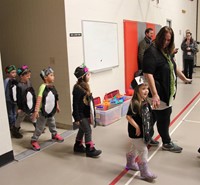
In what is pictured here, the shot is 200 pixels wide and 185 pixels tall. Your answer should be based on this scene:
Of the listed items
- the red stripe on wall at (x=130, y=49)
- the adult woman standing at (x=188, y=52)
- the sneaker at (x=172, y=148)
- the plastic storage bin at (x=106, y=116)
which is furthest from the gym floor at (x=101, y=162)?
the adult woman standing at (x=188, y=52)

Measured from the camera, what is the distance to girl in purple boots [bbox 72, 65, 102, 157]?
2863 mm

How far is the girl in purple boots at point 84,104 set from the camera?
2863 millimetres

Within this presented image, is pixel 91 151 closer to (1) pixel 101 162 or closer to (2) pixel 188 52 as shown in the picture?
(1) pixel 101 162

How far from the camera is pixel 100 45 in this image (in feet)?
14.8

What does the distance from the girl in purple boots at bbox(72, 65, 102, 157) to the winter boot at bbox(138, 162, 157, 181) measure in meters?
0.67

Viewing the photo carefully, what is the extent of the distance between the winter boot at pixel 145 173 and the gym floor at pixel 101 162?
48mm

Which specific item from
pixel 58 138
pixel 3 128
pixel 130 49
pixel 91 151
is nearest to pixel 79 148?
pixel 91 151

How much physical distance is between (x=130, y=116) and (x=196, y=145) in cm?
130

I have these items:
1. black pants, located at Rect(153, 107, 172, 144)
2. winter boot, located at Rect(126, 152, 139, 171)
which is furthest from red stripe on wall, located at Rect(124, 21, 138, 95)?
winter boot, located at Rect(126, 152, 139, 171)

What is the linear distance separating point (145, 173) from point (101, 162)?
1.94ft

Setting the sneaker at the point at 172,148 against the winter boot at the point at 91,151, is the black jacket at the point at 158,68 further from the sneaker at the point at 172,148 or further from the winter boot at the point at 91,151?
the winter boot at the point at 91,151

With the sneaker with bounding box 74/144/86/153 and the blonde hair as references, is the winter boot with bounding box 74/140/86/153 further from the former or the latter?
the blonde hair

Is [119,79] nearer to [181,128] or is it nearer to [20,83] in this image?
[181,128]

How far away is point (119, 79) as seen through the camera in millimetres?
5246
